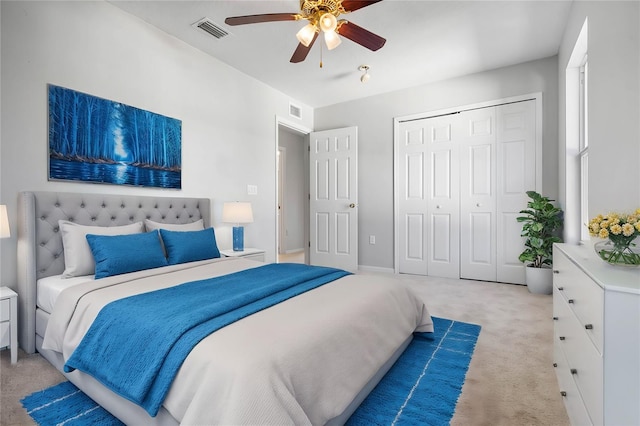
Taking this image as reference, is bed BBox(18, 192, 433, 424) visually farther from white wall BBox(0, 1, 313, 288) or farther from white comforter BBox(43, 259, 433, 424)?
white wall BBox(0, 1, 313, 288)

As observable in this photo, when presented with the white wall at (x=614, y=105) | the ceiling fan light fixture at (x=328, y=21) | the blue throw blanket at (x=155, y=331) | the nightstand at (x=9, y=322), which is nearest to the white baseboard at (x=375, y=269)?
the white wall at (x=614, y=105)

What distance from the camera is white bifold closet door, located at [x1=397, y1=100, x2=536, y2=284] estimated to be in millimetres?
3852

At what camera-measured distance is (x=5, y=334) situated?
1.89 m

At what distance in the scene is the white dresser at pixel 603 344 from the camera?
94 cm

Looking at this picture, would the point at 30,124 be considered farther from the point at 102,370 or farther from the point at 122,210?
the point at 102,370

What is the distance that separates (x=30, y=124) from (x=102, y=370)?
6.26 ft

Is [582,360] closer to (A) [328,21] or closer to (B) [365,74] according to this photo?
(A) [328,21]

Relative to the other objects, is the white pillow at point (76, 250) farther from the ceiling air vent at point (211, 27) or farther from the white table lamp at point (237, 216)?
the ceiling air vent at point (211, 27)

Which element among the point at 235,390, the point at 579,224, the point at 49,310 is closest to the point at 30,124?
the point at 49,310

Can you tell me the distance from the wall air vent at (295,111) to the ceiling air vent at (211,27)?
1.79 m

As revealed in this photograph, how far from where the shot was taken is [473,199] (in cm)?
410

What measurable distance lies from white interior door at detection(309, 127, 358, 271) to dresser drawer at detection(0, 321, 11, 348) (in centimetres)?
381

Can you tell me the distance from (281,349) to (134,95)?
9.04 ft

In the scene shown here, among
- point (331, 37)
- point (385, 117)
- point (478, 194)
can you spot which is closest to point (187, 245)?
point (331, 37)
